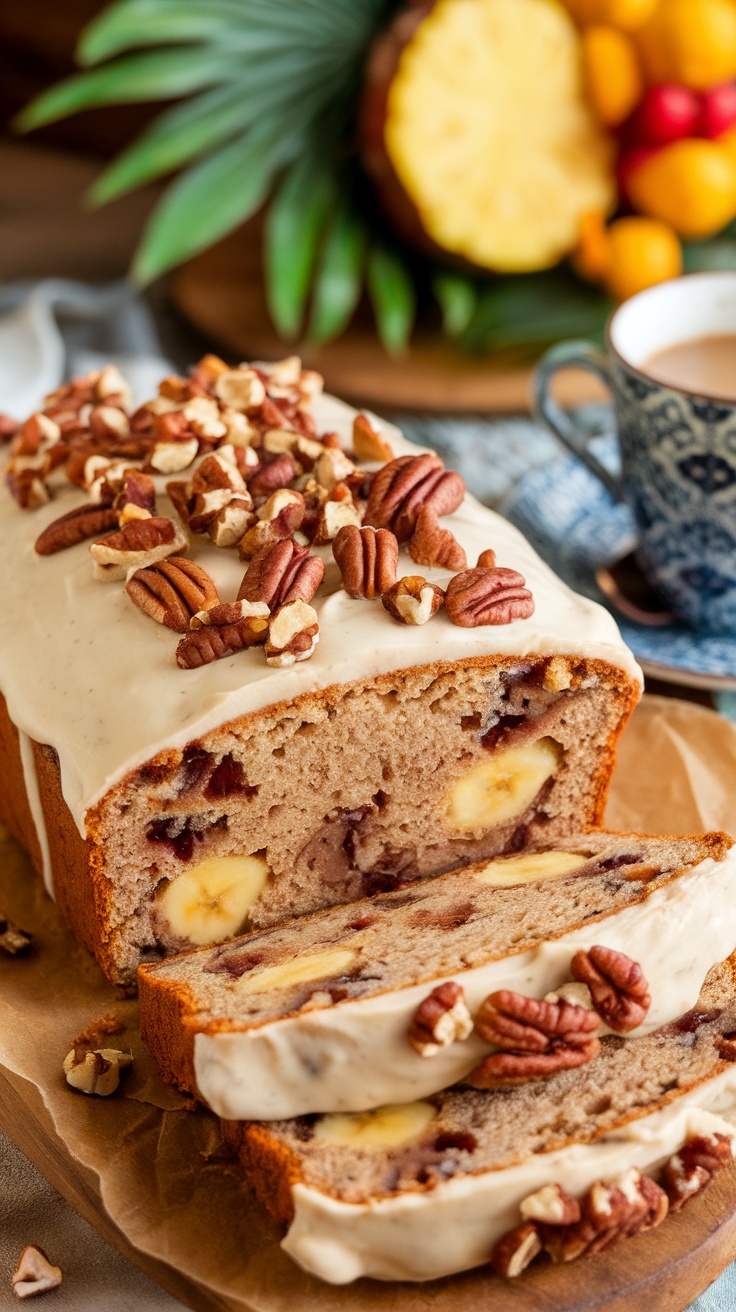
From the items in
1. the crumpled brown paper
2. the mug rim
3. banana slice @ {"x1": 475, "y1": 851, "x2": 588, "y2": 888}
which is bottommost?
banana slice @ {"x1": 475, "y1": 851, "x2": 588, "y2": 888}

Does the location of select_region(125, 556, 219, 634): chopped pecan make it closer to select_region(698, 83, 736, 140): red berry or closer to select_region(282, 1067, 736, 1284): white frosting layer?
select_region(282, 1067, 736, 1284): white frosting layer

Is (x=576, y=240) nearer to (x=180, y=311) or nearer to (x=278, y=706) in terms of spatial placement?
(x=180, y=311)

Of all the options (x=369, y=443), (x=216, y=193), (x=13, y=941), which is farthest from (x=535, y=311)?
(x=13, y=941)

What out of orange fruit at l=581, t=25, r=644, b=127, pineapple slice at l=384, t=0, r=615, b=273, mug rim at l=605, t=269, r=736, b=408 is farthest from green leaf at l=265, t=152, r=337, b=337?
mug rim at l=605, t=269, r=736, b=408

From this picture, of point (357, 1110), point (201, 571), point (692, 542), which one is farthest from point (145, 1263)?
point (692, 542)

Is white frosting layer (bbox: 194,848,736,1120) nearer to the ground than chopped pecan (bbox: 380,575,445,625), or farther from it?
nearer to the ground

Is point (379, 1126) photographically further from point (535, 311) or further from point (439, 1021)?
point (535, 311)
